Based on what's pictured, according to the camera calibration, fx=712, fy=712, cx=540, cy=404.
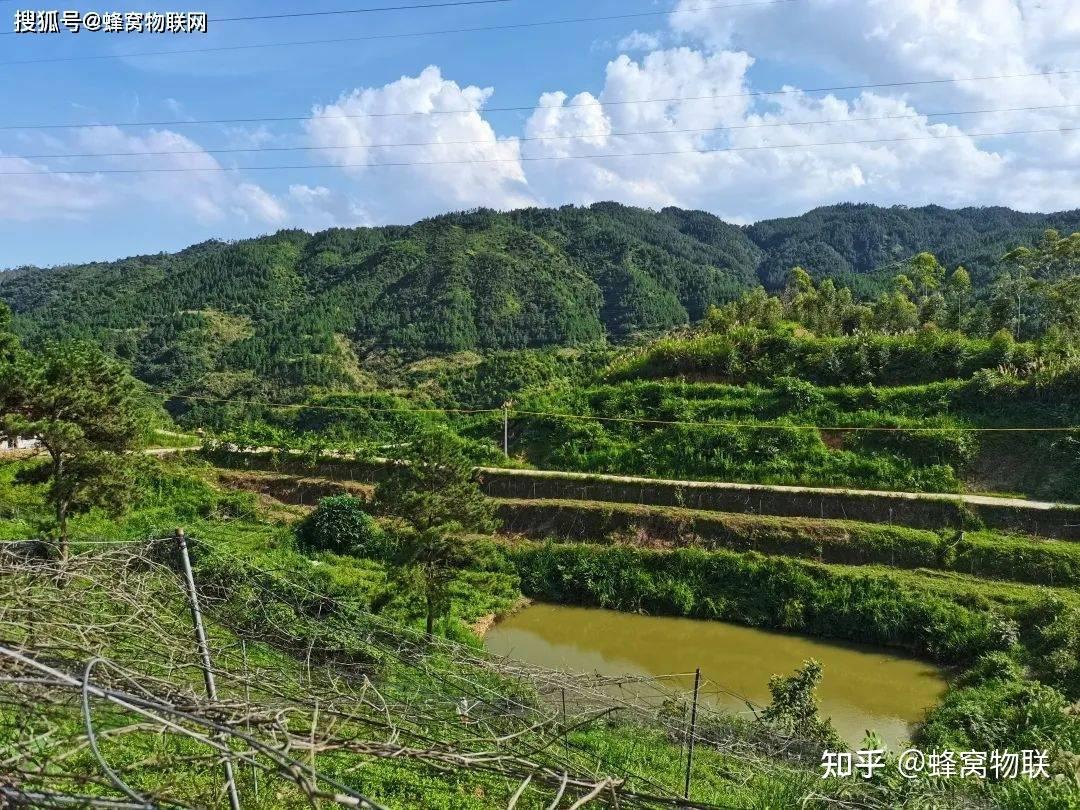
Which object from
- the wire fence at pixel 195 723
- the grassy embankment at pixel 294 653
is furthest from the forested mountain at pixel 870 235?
the wire fence at pixel 195 723

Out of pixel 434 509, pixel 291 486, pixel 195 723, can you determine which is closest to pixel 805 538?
Answer: pixel 434 509

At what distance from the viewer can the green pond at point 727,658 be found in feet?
47.2

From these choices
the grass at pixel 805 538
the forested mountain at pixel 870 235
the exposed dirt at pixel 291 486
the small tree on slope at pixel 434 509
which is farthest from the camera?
the forested mountain at pixel 870 235

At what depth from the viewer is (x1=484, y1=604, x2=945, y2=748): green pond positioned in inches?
567

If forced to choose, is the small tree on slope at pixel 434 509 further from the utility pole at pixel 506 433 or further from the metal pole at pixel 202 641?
the utility pole at pixel 506 433

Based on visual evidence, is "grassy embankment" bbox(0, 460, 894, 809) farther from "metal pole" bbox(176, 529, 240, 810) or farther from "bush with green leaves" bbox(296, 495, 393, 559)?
"bush with green leaves" bbox(296, 495, 393, 559)

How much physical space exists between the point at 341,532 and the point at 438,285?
5848cm

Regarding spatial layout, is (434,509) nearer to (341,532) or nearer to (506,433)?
(341,532)

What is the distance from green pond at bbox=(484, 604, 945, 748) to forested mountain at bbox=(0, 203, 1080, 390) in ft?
162

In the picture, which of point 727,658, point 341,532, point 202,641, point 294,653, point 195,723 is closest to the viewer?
point 195,723

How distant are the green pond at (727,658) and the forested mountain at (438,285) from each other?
49.4m

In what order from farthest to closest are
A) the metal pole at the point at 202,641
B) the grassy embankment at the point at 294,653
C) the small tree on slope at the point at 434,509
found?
the small tree on slope at the point at 434,509
the grassy embankment at the point at 294,653
the metal pole at the point at 202,641

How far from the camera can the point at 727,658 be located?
55.4ft

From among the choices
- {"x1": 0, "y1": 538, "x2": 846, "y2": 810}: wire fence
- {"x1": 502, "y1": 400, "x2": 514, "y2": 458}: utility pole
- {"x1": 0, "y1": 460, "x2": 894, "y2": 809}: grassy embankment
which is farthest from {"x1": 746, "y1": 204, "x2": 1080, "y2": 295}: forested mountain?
{"x1": 0, "y1": 538, "x2": 846, "y2": 810}: wire fence
